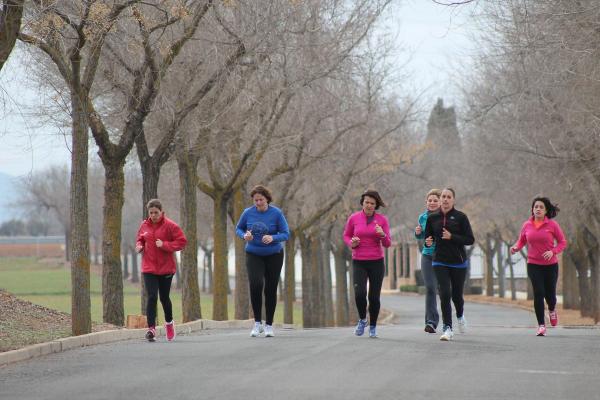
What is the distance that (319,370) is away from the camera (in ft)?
35.5

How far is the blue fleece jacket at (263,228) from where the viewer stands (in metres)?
14.8

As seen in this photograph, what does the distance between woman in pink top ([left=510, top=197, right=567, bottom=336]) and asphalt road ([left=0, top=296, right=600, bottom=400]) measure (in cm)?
101

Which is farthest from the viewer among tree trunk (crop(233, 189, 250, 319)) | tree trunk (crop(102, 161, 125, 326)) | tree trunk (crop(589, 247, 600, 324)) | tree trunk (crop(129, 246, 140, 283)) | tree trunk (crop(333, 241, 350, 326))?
tree trunk (crop(129, 246, 140, 283))

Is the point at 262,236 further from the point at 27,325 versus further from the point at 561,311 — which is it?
the point at 561,311

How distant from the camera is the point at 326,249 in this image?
51875 millimetres

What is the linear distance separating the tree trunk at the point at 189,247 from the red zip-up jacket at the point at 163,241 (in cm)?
951

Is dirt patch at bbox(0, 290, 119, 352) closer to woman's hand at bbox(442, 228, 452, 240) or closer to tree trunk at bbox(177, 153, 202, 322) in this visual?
woman's hand at bbox(442, 228, 452, 240)

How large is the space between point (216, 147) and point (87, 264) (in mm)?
9762

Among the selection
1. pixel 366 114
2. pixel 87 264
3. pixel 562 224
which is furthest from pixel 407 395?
pixel 562 224

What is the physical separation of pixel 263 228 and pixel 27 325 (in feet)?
13.1

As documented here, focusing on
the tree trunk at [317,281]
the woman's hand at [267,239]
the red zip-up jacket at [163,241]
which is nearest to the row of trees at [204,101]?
the red zip-up jacket at [163,241]

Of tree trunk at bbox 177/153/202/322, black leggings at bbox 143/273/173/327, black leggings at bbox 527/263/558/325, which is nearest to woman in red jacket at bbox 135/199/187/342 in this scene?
black leggings at bbox 143/273/173/327

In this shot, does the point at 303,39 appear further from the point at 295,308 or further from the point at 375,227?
the point at 295,308

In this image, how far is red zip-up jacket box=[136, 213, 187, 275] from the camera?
596 inches
